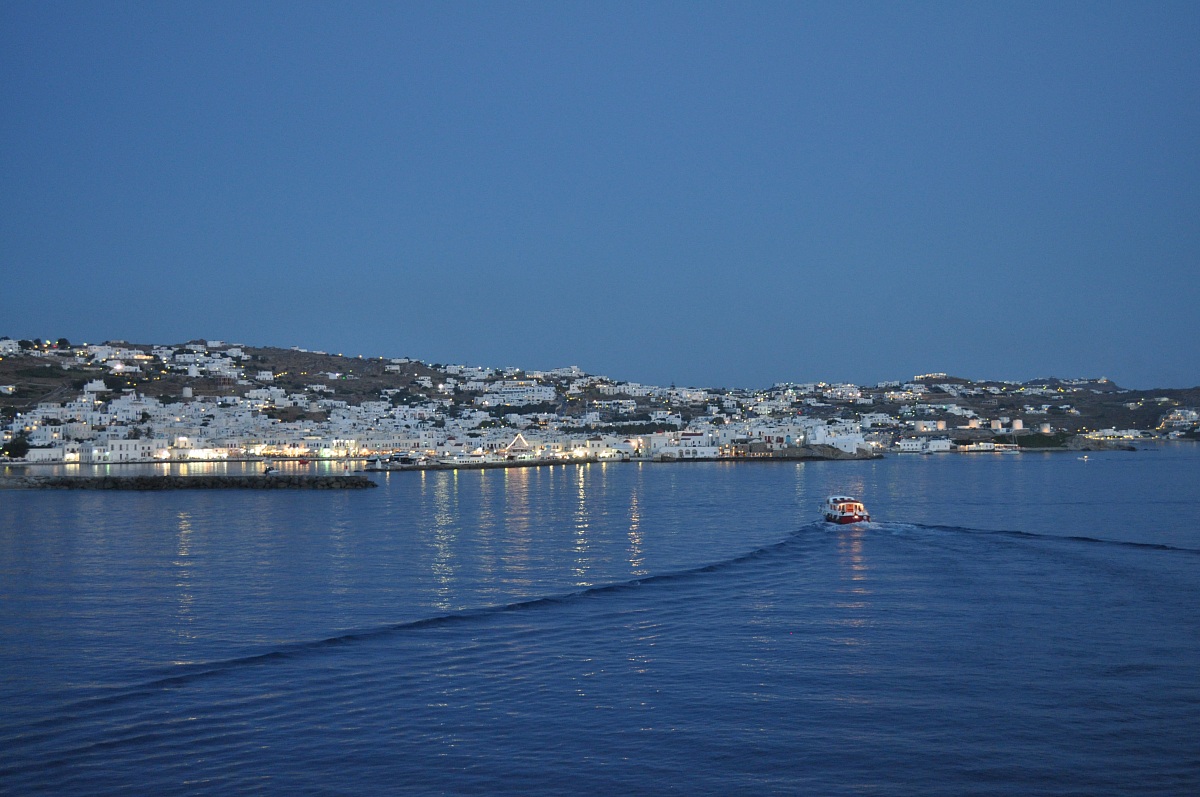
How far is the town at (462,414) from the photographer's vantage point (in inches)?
3408

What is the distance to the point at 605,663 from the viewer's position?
12.5 m

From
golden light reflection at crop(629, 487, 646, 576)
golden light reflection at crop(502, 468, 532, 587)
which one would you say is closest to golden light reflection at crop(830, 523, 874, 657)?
golden light reflection at crop(629, 487, 646, 576)

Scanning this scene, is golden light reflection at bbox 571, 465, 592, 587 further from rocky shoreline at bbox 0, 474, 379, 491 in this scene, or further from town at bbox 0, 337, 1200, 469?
town at bbox 0, 337, 1200, 469

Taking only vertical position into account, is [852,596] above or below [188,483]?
below

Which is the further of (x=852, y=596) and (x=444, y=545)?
(x=444, y=545)

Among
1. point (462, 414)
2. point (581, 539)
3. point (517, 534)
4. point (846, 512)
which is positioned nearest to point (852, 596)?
point (581, 539)

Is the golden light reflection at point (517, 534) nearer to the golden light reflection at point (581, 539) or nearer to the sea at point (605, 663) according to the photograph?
the sea at point (605, 663)

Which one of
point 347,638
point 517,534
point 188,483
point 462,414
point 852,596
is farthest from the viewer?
point 462,414

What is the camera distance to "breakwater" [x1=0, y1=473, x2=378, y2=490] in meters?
50.3

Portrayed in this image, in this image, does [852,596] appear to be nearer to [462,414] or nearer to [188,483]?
[188,483]

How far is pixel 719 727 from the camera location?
32.5ft

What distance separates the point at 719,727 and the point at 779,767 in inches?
47.3

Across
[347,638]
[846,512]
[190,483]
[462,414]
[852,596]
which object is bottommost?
[852,596]

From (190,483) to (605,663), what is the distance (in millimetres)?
44286
